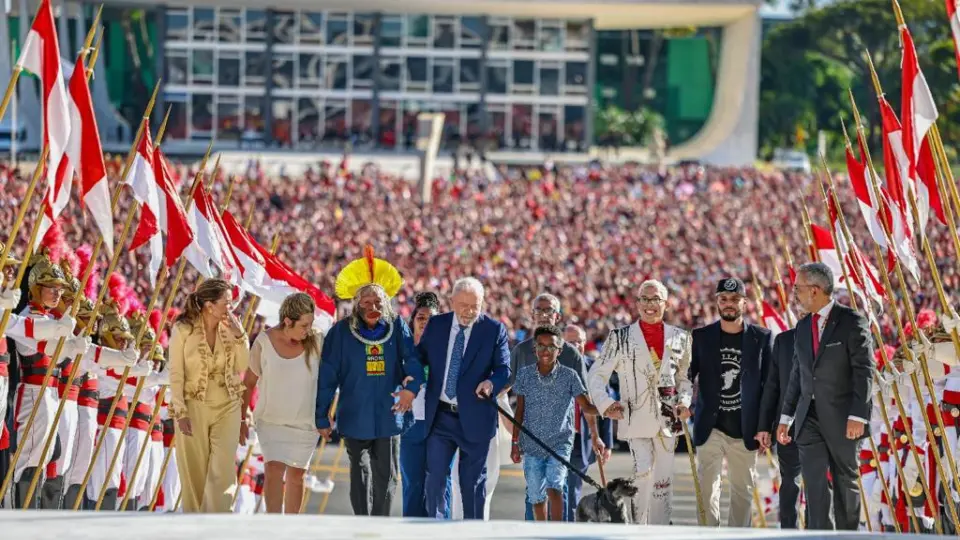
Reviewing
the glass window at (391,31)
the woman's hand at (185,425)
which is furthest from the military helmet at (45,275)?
the glass window at (391,31)

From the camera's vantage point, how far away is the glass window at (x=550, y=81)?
77.6 meters

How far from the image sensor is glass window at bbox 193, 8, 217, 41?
75.1 m

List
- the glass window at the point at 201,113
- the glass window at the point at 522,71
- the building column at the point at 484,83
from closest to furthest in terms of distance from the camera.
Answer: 1. the glass window at the point at 201,113
2. the building column at the point at 484,83
3. the glass window at the point at 522,71

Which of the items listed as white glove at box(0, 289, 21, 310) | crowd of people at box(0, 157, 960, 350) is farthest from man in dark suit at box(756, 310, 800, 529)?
crowd of people at box(0, 157, 960, 350)

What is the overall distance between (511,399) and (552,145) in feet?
169

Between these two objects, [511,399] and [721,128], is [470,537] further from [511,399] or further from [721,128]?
[721,128]

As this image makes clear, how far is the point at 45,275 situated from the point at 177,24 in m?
63.8

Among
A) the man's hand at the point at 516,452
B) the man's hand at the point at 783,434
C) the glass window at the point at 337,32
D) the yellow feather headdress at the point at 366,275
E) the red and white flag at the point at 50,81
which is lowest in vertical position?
the man's hand at the point at 516,452

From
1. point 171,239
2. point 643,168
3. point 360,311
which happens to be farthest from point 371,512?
point 643,168

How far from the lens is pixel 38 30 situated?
39.6 feet

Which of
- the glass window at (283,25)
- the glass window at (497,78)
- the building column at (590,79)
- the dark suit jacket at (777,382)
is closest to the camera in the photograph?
the dark suit jacket at (777,382)

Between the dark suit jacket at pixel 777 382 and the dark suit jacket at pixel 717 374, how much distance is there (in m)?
0.16

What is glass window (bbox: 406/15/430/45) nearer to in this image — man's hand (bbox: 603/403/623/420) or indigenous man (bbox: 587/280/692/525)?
indigenous man (bbox: 587/280/692/525)

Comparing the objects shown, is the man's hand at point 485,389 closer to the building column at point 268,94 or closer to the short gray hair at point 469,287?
the short gray hair at point 469,287
